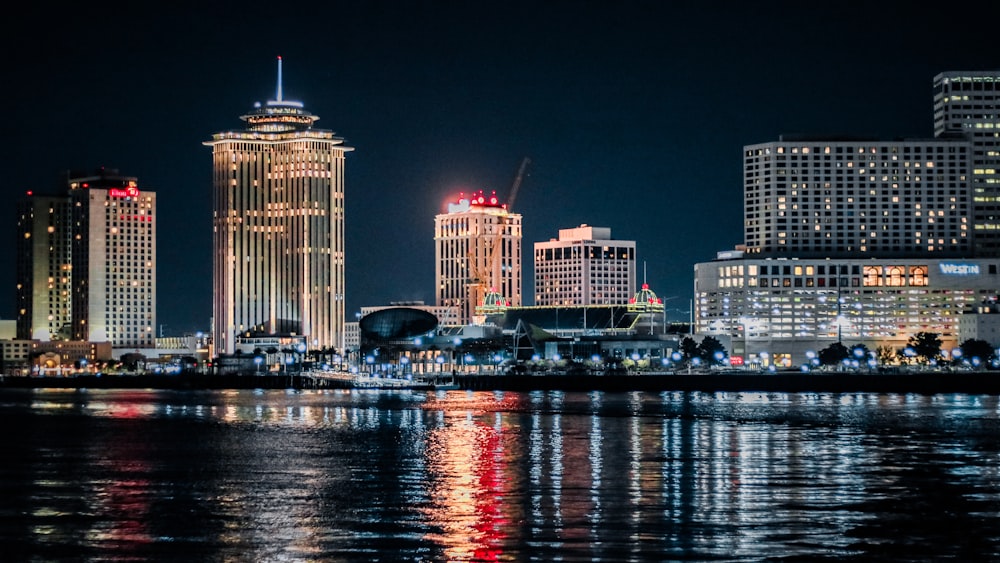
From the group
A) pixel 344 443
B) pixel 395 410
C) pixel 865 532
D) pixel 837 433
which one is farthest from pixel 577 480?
pixel 395 410

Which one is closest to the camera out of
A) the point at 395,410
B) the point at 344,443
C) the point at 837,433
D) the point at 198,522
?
the point at 198,522

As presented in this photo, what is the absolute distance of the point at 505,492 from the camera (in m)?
71.6

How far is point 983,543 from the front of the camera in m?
56.1

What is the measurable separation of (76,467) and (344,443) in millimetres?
23074

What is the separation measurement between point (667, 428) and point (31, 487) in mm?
59666

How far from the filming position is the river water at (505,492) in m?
55.6

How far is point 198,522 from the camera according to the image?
206 ft

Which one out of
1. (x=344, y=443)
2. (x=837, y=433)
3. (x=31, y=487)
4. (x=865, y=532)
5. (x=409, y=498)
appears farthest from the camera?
(x=837, y=433)

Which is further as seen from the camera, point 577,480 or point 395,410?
point 395,410

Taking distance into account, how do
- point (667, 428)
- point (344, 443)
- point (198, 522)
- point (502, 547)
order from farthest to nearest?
point (667, 428) → point (344, 443) → point (198, 522) → point (502, 547)

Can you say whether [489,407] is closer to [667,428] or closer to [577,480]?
[667,428]

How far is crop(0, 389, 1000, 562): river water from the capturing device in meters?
55.6

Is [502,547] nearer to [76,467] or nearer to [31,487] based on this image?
[31,487]

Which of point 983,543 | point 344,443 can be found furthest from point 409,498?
point 344,443
